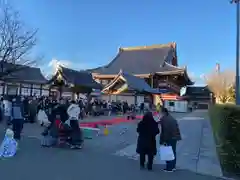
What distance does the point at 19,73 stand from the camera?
34.6 metres

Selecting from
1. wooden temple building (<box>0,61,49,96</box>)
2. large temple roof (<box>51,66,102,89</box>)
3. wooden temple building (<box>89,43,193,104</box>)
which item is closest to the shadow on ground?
large temple roof (<box>51,66,102,89</box>)

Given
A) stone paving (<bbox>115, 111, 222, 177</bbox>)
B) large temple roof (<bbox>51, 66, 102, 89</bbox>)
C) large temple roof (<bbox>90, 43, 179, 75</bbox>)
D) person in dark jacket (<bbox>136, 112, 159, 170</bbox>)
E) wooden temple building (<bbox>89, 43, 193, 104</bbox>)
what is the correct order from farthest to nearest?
1. large temple roof (<bbox>90, 43, 179, 75</bbox>)
2. wooden temple building (<bbox>89, 43, 193, 104</bbox>)
3. large temple roof (<bbox>51, 66, 102, 89</bbox>)
4. stone paving (<bbox>115, 111, 222, 177</bbox>)
5. person in dark jacket (<bbox>136, 112, 159, 170</bbox>)

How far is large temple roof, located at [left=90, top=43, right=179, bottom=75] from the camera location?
150ft

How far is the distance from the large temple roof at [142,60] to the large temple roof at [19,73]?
10.3m

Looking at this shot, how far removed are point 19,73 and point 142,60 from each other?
2215cm

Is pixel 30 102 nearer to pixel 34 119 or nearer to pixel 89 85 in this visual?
pixel 34 119

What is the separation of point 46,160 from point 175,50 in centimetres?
4820

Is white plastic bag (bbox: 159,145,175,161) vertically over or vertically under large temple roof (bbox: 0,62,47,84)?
under

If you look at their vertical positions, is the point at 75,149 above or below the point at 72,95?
below

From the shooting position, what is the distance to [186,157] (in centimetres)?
991

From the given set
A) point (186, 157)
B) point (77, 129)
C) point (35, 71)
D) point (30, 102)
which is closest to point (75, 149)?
point (77, 129)

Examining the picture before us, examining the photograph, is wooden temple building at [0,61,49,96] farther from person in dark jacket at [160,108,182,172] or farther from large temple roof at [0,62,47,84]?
person in dark jacket at [160,108,182,172]

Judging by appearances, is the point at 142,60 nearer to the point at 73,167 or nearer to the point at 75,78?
the point at 75,78

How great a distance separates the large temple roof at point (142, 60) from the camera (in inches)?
1804
